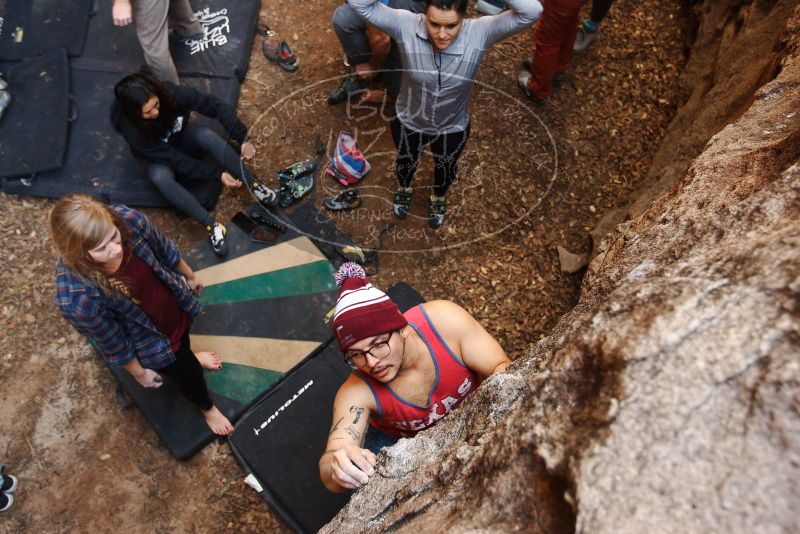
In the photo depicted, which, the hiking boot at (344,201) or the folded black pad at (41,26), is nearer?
the hiking boot at (344,201)

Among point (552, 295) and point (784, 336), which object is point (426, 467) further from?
point (552, 295)

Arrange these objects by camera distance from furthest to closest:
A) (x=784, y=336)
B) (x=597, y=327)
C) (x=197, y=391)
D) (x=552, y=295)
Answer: (x=552, y=295) → (x=197, y=391) → (x=597, y=327) → (x=784, y=336)

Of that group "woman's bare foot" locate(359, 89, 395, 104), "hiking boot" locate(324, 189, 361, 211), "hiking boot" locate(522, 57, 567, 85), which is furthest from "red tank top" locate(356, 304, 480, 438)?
"hiking boot" locate(522, 57, 567, 85)

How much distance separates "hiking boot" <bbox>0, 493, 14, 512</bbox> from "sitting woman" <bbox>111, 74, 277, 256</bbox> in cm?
192

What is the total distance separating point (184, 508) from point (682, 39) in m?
5.32

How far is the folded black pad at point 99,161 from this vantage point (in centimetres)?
417

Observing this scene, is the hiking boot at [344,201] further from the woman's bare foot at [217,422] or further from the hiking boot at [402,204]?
the woman's bare foot at [217,422]

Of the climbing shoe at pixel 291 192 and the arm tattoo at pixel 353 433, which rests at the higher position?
the arm tattoo at pixel 353 433

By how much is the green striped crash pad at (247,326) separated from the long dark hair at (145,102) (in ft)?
2.78

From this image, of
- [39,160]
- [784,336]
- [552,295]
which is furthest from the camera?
[39,160]

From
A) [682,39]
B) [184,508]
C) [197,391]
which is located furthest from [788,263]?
[682,39]

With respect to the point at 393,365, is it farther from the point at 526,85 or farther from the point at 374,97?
the point at 526,85

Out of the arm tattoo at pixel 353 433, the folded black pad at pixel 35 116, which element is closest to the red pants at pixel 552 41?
the arm tattoo at pixel 353 433

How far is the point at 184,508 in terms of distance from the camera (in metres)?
3.33
